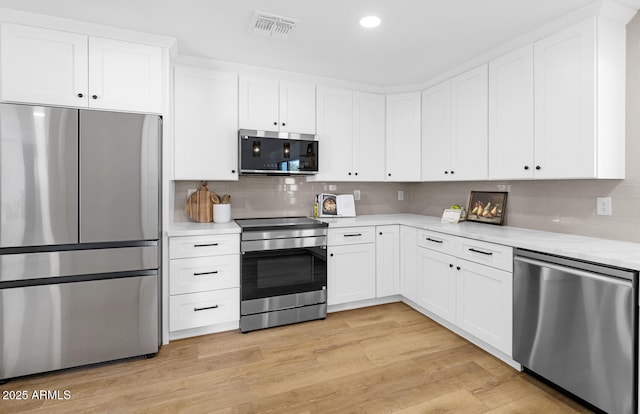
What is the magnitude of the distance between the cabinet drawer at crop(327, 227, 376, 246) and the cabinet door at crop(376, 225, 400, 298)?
0.09 m

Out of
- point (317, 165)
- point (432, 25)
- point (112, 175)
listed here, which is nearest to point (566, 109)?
point (432, 25)

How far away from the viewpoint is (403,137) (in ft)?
12.3

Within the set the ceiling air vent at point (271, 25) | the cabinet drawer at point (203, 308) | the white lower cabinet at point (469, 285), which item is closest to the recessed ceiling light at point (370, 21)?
the ceiling air vent at point (271, 25)

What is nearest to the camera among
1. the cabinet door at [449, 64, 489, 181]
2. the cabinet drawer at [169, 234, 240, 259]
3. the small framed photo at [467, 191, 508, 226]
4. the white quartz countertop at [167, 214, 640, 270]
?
the white quartz countertop at [167, 214, 640, 270]

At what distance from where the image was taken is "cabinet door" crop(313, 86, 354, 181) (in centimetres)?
347

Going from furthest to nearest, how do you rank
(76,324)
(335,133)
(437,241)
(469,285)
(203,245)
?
1. (335,133)
2. (437,241)
3. (203,245)
4. (469,285)
5. (76,324)

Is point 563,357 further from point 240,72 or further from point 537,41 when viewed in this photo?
point 240,72

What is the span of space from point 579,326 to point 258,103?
3.01 metres

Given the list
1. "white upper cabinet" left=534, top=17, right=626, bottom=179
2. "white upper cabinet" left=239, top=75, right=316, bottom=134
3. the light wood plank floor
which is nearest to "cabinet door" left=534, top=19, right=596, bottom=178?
"white upper cabinet" left=534, top=17, right=626, bottom=179

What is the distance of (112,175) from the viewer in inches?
89.7

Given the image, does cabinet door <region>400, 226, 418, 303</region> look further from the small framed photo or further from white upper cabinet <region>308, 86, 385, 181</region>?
white upper cabinet <region>308, 86, 385, 181</region>

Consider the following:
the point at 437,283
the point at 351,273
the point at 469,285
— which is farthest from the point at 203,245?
the point at 469,285

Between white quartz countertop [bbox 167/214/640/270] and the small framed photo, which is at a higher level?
the small framed photo

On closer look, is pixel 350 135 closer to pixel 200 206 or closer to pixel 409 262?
pixel 409 262
